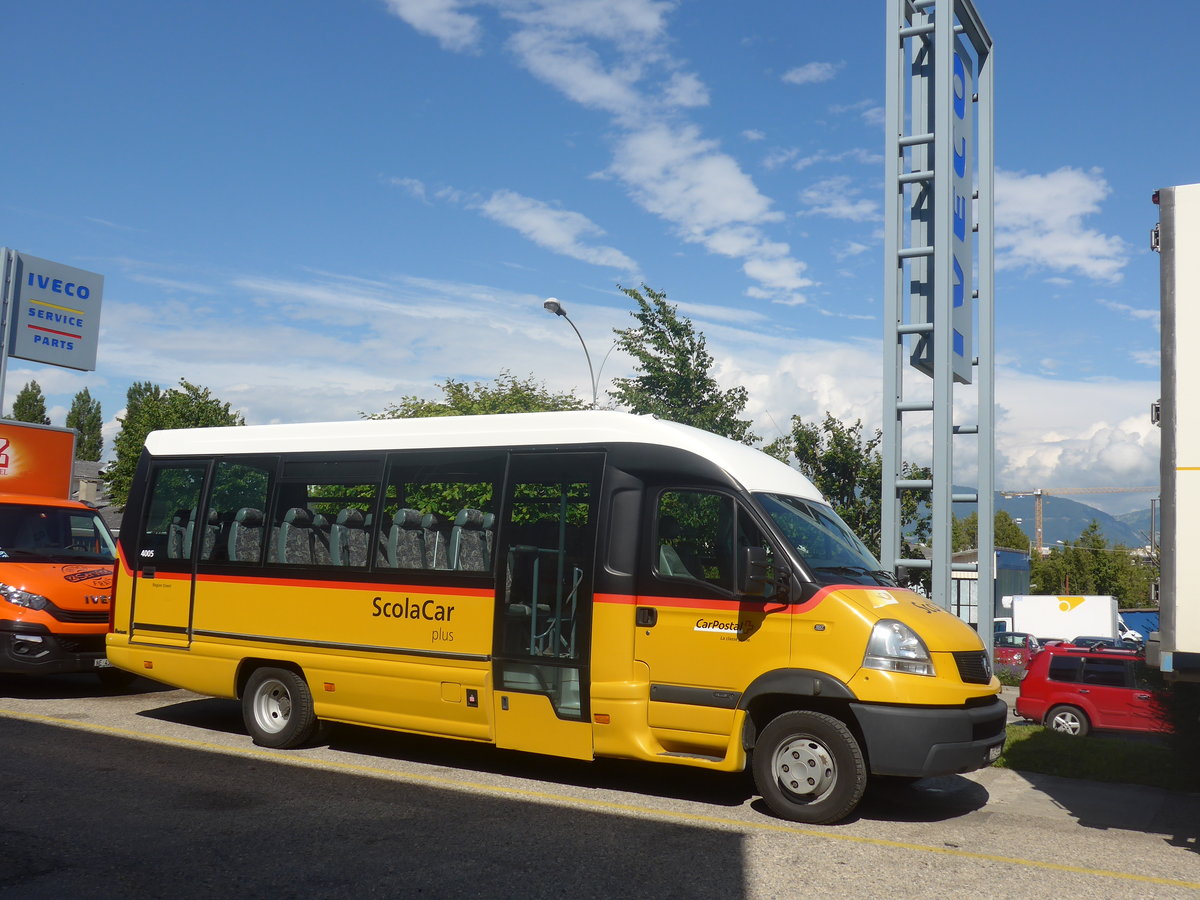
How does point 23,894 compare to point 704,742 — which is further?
point 704,742

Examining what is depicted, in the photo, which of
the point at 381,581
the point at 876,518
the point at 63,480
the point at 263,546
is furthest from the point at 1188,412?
the point at 876,518

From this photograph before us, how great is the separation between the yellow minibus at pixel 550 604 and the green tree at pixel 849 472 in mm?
18980

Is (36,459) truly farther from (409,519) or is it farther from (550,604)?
(550,604)

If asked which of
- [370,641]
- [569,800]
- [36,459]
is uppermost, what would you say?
[36,459]

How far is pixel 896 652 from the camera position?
712 cm

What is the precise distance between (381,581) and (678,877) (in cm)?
415

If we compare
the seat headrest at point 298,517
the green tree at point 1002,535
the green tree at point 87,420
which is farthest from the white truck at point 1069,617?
the green tree at point 87,420

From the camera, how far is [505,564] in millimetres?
8578

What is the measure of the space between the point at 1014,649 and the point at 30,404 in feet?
266

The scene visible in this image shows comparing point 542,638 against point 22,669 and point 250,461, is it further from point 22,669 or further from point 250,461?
point 22,669

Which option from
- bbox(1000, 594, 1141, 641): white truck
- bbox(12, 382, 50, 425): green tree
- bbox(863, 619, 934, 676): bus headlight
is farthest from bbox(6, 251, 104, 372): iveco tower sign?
bbox(12, 382, 50, 425): green tree

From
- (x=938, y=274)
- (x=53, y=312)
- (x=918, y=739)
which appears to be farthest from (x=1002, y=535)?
(x=918, y=739)

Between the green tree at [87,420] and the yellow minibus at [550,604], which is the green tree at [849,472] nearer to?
the yellow minibus at [550,604]

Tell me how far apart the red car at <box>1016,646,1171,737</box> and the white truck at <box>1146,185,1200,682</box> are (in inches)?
451
